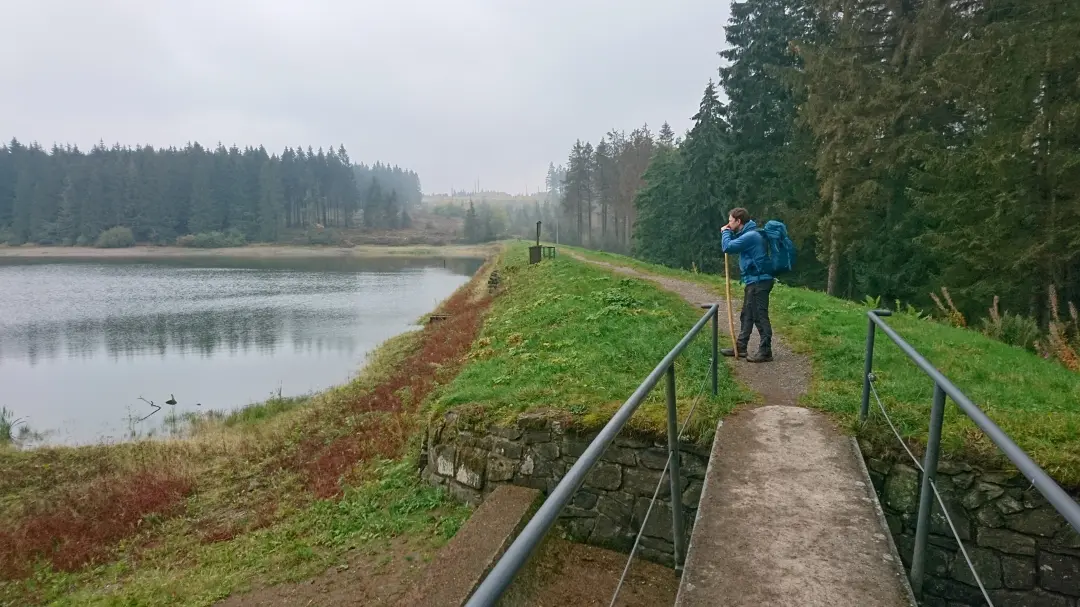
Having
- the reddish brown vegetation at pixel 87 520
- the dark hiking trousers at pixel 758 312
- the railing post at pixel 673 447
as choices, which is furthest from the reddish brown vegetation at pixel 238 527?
the dark hiking trousers at pixel 758 312

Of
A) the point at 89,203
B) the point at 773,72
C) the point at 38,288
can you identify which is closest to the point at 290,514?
the point at 773,72

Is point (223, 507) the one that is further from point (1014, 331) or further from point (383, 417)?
point (1014, 331)

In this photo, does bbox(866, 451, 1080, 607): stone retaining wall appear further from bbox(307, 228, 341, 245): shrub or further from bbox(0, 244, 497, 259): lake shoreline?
bbox(307, 228, 341, 245): shrub

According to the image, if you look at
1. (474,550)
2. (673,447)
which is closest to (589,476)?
(474,550)

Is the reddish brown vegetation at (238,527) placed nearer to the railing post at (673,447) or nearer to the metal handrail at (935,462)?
the railing post at (673,447)

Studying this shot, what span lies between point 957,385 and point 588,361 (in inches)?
160

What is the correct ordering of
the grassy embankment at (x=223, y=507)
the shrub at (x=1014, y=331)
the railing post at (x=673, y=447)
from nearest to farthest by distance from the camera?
the railing post at (x=673, y=447) < the grassy embankment at (x=223, y=507) < the shrub at (x=1014, y=331)

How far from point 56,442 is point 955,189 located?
2358 centimetres

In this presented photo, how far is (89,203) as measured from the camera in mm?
95688

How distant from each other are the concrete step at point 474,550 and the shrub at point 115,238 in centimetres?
10660

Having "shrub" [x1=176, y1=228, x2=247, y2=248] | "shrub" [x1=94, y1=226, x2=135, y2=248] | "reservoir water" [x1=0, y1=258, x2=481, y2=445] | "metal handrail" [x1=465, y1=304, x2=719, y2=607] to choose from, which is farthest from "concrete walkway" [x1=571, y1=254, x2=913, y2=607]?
"shrub" [x1=94, y1=226, x2=135, y2=248]

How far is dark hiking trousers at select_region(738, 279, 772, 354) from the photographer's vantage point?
7410 millimetres

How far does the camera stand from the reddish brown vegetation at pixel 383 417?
8.67m

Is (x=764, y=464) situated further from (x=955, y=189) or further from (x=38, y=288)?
(x=38, y=288)
